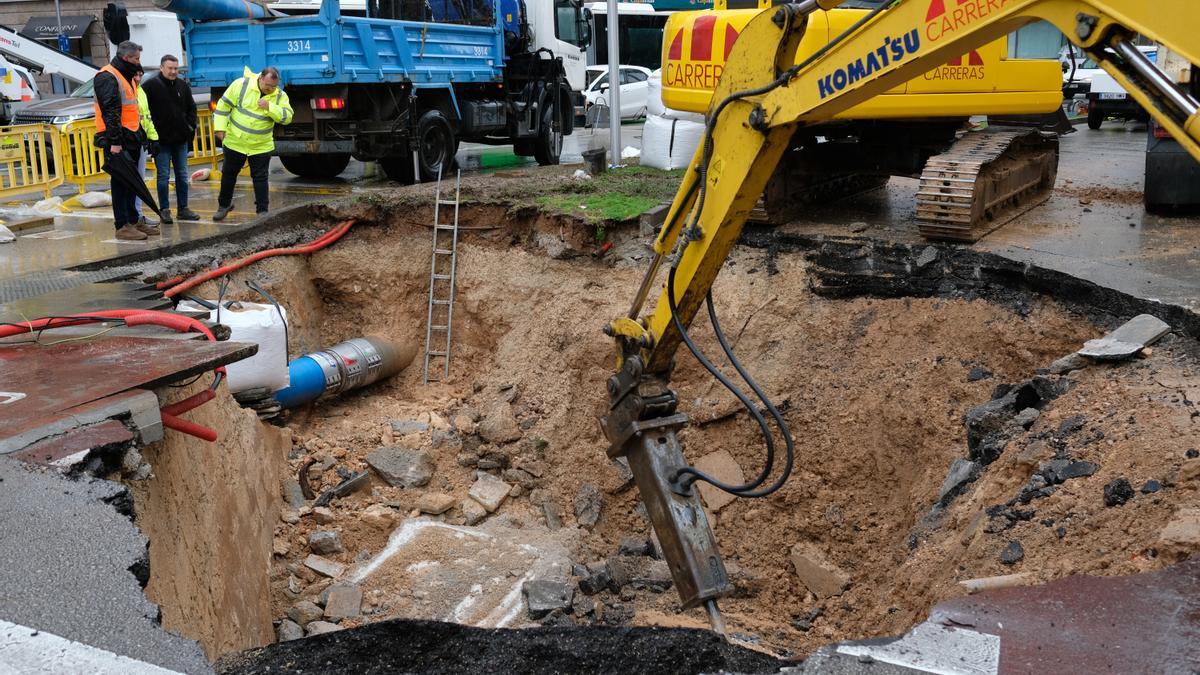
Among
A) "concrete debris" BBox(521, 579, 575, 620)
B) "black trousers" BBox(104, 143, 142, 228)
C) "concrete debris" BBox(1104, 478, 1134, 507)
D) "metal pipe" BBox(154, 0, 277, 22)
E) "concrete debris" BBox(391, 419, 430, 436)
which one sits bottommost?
"concrete debris" BBox(521, 579, 575, 620)

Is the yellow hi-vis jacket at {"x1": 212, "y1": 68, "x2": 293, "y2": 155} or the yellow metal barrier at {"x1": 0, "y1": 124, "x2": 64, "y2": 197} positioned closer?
the yellow hi-vis jacket at {"x1": 212, "y1": 68, "x2": 293, "y2": 155}

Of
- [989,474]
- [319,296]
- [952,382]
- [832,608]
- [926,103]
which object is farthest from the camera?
[319,296]

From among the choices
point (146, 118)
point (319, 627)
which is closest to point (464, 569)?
point (319, 627)

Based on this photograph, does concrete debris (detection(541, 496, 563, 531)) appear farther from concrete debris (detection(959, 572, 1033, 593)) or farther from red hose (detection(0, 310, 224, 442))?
concrete debris (detection(959, 572, 1033, 593))

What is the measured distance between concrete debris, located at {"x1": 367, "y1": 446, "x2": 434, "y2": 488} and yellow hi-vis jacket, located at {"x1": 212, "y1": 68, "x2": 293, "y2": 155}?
3.96 metres

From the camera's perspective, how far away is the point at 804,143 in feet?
29.1

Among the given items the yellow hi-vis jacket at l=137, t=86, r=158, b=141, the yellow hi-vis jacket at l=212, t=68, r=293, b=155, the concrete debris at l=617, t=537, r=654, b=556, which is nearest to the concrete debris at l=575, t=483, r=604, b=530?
the concrete debris at l=617, t=537, r=654, b=556

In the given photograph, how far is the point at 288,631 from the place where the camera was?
5691mm

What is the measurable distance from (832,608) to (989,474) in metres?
1.21

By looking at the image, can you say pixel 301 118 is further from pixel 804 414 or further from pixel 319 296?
pixel 804 414

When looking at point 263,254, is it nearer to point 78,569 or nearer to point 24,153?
point 24,153

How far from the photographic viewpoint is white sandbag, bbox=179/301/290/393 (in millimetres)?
6863

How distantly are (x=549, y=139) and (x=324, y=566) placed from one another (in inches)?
363

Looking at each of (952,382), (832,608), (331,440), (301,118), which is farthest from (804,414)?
(301,118)
